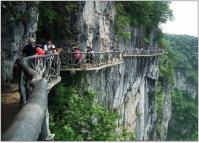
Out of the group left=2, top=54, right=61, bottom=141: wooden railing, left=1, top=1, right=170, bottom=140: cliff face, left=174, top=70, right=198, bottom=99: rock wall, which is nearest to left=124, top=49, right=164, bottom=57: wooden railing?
left=1, top=1, right=170, bottom=140: cliff face

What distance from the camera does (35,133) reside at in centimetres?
530

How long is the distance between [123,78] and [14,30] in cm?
1593

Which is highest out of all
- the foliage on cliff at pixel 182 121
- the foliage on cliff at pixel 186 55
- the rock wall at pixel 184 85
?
the foliage on cliff at pixel 186 55

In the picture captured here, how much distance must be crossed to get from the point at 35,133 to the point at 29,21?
8.40 metres

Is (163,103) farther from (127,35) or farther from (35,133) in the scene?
(35,133)

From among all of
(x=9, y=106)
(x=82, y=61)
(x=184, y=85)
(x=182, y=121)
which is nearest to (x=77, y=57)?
(x=82, y=61)

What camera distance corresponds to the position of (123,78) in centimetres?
2762

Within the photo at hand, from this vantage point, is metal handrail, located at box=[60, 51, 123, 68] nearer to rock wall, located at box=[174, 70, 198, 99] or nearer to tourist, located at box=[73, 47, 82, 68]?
tourist, located at box=[73, 47, 82, 68]

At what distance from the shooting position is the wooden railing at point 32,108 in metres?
5.06

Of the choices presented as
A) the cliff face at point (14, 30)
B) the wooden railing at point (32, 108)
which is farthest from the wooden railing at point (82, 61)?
the wooden railing at point (32, 108)

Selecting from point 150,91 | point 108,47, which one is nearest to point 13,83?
point 108,47

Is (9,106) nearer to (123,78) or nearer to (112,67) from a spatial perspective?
(112,67)

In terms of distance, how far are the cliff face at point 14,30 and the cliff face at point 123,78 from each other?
14.1ft

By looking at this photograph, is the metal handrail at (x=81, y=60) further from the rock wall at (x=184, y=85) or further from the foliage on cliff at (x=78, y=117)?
the rock wall at (x=184, y=85)
